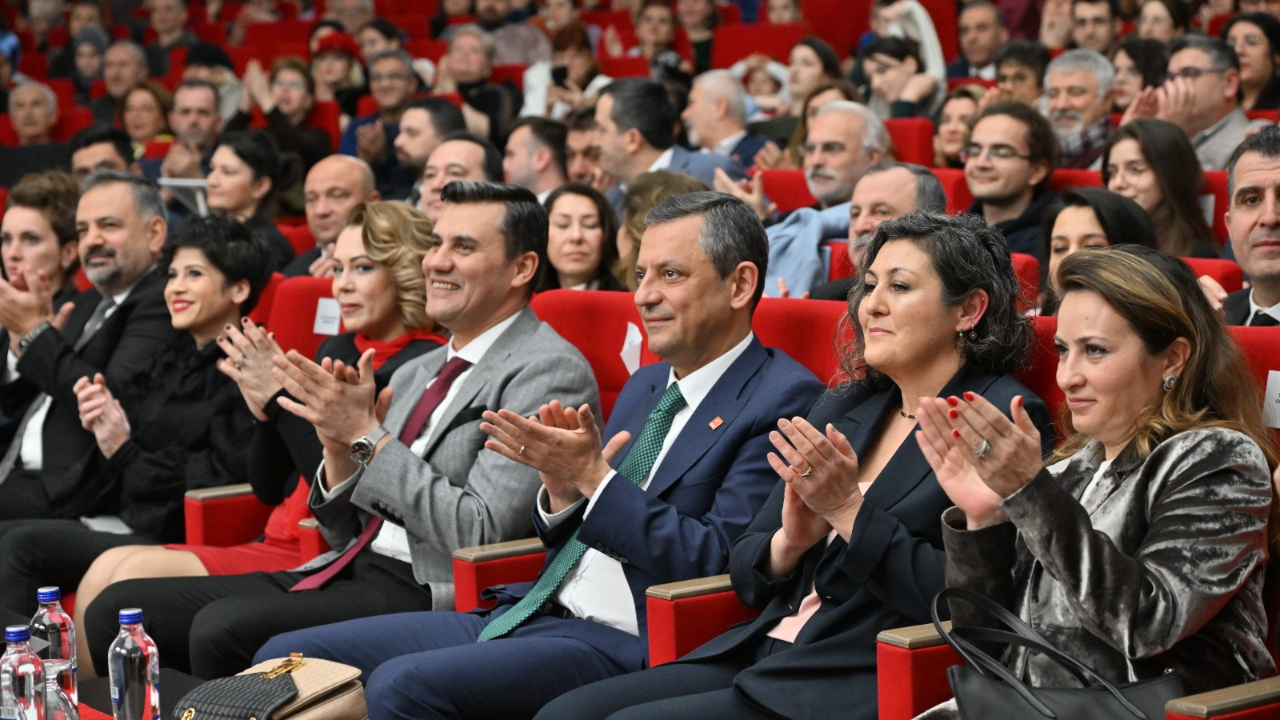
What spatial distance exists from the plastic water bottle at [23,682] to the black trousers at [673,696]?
29.6 inches

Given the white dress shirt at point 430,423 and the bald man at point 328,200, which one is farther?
the bald man at point 328,200

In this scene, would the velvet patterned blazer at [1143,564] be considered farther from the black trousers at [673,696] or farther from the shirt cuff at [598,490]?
the shirt cuff at [598,490]

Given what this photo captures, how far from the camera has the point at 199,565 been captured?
124 inches

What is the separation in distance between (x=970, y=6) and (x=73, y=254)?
457cm

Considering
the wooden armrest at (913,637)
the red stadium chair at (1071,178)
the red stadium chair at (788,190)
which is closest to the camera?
the wooden armrest at (913,637)

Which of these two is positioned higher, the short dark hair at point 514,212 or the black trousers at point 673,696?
the short dark hair at point 514,212

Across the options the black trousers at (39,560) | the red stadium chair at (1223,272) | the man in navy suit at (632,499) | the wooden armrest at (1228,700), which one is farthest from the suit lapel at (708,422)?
the black trousers at (39,560)

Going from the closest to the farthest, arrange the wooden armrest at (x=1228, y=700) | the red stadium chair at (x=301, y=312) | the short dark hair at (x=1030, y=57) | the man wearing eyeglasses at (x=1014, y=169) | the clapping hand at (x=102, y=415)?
the wooden armrest at (x=1228, y=700) → the clapping hand at (x=102, y=415) → the red stadium chair at (x=301, y=312) → the man wearing eyeglasses at (x=1014, y=169) → the short dark hair at (x=1030, y=57)

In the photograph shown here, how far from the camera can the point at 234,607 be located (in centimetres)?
271

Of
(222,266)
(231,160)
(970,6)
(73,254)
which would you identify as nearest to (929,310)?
(222,266)

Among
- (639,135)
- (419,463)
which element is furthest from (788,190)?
(419,463)

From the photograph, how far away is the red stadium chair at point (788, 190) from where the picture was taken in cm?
479

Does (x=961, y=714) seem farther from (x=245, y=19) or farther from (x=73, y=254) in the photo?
(x=245, y=19)

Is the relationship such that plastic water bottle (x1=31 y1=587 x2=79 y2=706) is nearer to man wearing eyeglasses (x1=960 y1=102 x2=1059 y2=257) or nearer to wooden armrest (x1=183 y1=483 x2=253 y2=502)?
wooden armrest (x1=183 y1=483 x2=253 y2=502)
